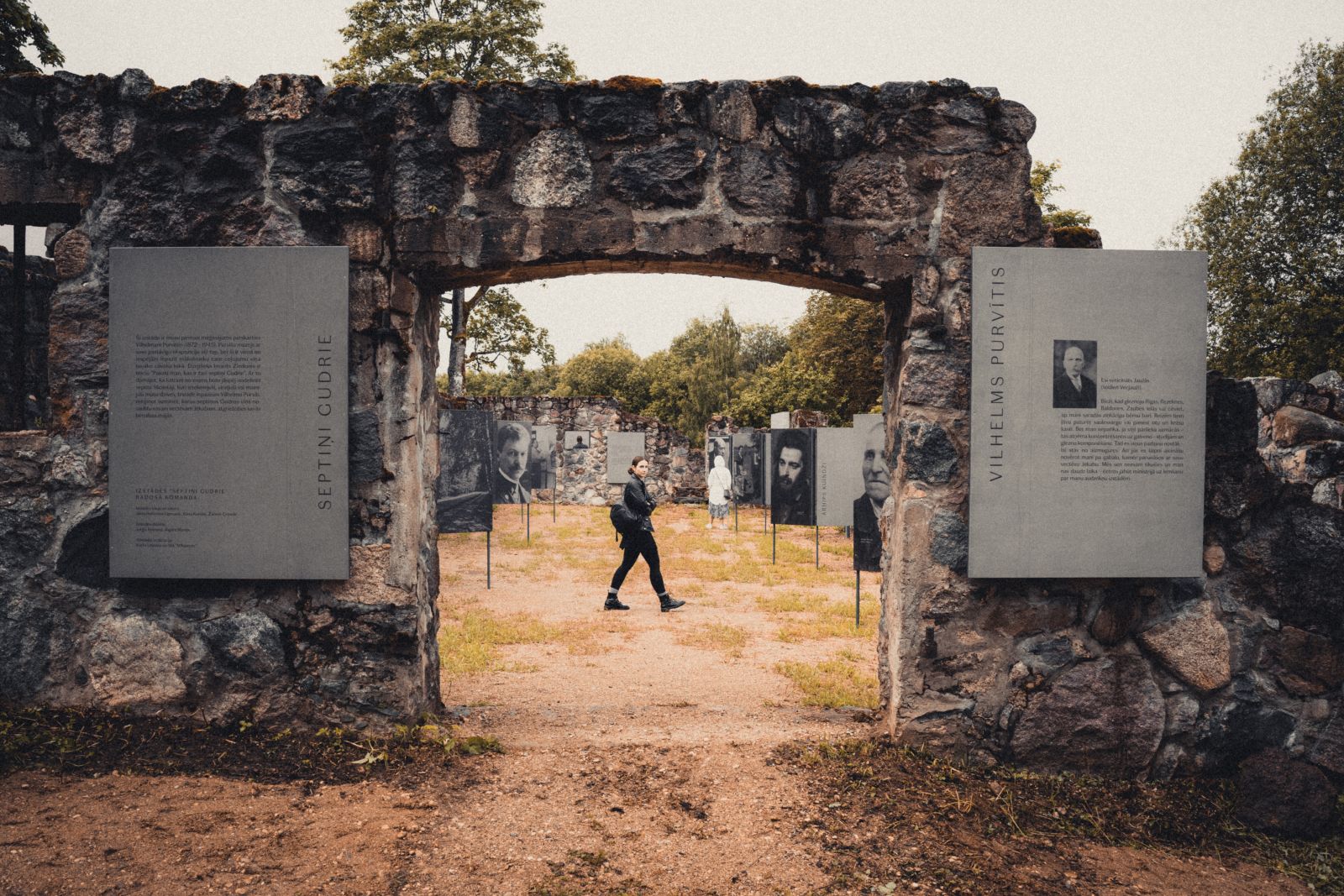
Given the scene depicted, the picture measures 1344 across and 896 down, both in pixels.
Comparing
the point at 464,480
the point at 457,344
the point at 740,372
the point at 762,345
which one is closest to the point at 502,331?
the point at 457,344

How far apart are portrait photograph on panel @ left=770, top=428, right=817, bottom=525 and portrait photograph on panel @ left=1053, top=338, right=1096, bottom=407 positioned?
6.24 metres

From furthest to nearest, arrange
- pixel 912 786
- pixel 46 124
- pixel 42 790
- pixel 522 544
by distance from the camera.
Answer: pixel 522 544
pixel 46 124
pixel 912 786
pixel 42 790

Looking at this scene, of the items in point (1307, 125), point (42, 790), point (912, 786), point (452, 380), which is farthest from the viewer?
point (1307, 125)

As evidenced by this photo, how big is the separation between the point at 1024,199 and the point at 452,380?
48.1 ft

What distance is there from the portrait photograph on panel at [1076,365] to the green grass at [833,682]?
2.14 meters

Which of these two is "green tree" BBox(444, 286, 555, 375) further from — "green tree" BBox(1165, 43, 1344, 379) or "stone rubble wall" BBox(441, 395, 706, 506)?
"green tree" BBox(1165, 43, 1344, 379)

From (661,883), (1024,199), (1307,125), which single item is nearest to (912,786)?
(661,883)

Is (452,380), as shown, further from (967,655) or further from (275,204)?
(967,655)

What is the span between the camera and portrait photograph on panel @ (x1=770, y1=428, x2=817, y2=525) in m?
9.81

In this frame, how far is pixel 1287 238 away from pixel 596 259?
22214mm

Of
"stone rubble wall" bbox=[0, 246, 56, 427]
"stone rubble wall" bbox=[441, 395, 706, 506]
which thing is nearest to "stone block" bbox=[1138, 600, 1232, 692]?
"stone rubble wall" bbox=[0, 246, 56, 427]

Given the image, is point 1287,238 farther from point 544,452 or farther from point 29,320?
point 29,320

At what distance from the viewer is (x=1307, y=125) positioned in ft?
58.8

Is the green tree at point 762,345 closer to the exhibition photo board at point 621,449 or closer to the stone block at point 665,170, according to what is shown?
the exhibition photo board at point 621,449
